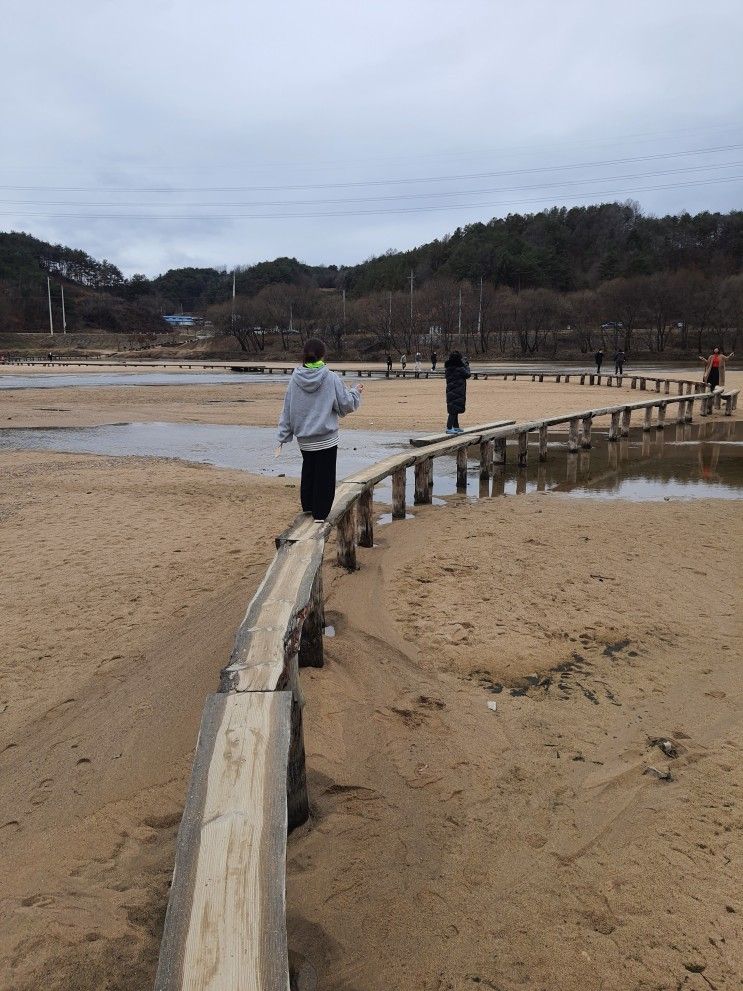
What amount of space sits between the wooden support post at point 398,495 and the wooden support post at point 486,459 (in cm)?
277

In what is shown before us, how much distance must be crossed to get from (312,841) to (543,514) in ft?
20.3

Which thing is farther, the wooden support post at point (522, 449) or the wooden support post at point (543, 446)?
the wooden support post at point (543, 446)

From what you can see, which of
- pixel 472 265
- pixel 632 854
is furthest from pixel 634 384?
pixel 472 265

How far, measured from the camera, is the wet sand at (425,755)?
2432 millimetres

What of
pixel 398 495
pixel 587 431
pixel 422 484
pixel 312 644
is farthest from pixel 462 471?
pixel 312 644

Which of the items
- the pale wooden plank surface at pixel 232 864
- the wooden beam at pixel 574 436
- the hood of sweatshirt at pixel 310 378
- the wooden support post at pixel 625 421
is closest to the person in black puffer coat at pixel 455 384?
the wooden beam at pixel 574 436

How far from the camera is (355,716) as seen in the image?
392cm

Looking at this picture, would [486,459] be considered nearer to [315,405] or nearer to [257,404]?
[315,405]

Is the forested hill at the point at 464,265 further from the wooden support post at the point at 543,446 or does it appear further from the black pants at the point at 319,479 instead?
the black pants at the point at 319,479

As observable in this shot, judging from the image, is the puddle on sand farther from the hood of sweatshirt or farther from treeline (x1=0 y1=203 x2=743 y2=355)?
treeline (x1=0 y1=203 x2=743 y2=355)

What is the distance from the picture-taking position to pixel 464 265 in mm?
95188

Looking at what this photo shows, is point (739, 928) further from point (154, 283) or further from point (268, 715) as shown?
point (154, 283)

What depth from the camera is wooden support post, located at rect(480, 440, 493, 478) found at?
1096 cm

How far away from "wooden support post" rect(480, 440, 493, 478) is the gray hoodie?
5.87m
